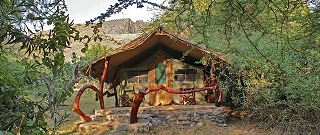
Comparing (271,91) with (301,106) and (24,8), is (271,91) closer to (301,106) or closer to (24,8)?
(301,106)

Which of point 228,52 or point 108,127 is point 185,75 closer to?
point 108,127

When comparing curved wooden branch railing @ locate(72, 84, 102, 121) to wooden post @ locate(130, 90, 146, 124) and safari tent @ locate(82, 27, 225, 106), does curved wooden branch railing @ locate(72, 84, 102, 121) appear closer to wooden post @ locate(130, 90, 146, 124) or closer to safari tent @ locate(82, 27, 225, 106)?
safari tent @ locate(82, 27, 225, 106)

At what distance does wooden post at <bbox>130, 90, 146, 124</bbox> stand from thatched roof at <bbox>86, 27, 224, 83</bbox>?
1.67 metres

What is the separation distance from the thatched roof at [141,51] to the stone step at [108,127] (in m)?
1.60

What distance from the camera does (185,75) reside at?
11016mm

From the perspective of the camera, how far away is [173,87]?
11.0 metres

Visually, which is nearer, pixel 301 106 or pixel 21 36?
pixel 21 36

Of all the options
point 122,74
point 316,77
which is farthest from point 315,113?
point 122,74

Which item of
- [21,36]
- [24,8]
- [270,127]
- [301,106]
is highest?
[24,8]

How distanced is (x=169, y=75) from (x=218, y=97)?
85.8 inches

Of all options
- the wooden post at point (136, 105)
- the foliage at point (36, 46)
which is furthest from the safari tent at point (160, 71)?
the foliage at point (36, 46)

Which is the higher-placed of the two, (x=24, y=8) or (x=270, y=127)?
(x=24, y=8)

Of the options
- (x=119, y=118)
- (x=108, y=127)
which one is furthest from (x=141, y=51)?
(x=108, y=127)

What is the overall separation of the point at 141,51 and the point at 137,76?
101 centimetres
